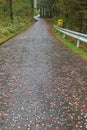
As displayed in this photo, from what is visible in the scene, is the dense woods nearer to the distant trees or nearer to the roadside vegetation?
the roadside vegetation

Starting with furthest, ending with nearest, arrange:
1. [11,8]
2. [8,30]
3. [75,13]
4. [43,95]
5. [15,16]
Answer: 1. [15,16]
2. [11,8]
3. [75,13]
4. [8,30]
5. [43,95]

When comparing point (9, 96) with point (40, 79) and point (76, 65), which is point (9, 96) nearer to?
point (40, 79)

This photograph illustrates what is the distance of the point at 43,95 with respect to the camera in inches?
249

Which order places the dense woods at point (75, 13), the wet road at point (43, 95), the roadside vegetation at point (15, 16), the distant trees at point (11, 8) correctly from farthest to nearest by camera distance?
the distant trees at point (11, 8), the roadside vegetation at point (15, 16), the dense woods at point (75, 13), the wet road at point (43, 95)

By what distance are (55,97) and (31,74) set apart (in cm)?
247

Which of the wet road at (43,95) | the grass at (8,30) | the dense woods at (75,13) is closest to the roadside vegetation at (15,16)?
the grass at (8,30)

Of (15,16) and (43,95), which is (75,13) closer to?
(15,16)

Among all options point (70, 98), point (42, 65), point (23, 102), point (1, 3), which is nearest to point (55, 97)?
point (70, 98)

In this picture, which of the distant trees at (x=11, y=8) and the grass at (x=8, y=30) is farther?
the distant trees at (x=11, y=8)

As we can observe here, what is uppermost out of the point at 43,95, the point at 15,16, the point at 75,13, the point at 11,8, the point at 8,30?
the point at 11,8

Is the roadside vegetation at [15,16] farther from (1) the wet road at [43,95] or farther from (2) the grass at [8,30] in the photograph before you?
(1) the wet road at [43,95]

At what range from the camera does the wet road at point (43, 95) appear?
4.83m

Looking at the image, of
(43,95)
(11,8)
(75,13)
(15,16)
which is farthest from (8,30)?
(15,16)

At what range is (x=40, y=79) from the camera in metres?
7.88
